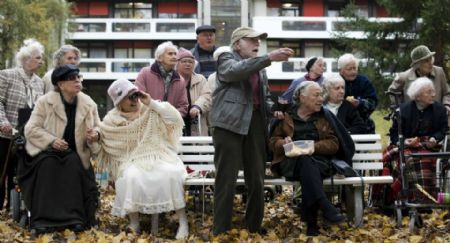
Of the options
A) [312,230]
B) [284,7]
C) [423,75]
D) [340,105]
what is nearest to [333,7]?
[284,7]

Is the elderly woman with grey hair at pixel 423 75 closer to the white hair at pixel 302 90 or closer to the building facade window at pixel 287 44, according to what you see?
the white hair at pixel 302 90

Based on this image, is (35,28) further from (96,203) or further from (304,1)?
(304,1)

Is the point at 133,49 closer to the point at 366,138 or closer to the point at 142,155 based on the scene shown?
the point at 366,138

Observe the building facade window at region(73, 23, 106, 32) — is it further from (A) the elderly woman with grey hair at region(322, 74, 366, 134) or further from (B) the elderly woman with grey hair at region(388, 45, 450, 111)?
(A) the elderly woman with grey hair at region(322, 74, 366, 134)

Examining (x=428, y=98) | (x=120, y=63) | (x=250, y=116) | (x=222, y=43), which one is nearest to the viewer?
(x=250, y=116)

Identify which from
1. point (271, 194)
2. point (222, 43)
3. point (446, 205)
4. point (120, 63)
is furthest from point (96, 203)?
point (120, 63)

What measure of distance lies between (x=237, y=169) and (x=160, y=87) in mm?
2222

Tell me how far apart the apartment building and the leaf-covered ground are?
3949cm

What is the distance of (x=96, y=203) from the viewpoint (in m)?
7.71

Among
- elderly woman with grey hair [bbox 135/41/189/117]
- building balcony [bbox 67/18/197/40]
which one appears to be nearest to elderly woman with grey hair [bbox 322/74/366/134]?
elderly woman with grey hair [bbox 135/41/189/117]

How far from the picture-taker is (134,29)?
171 ft

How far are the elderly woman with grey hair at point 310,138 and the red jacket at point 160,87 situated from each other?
1.55 meters

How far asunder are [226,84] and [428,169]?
2351 millimetres

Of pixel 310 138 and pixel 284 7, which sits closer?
pixel 310 138
